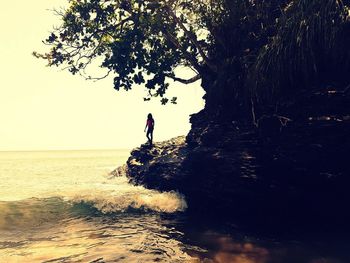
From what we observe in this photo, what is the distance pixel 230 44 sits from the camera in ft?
42.2

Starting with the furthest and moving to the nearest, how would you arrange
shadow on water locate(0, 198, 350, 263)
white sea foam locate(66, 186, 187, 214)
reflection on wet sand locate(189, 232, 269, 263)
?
white sea foam locate(66, 186, 187, 214) → shadow on water locate(0, 198, 350, 263) → reflection on wet sand locate(189, 232, 269, 263)

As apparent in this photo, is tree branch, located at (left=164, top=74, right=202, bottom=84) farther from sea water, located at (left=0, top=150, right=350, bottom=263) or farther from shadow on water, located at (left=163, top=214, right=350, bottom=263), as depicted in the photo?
shadow on water, located at (left=163, top=214, right=350, bottom=263)

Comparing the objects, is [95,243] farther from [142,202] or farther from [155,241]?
[142,202]

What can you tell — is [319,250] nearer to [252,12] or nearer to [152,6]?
[252,12]

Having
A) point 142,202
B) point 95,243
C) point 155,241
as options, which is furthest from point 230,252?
A: point 142,202

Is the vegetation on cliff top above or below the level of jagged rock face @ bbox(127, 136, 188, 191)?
above

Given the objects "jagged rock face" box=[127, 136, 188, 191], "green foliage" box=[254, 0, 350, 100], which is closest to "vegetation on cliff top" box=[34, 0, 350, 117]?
"green foliage" box=[254, 0, 350, 100]

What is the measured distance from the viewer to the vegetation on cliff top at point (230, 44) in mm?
9031

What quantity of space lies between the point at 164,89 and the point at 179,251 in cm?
1240

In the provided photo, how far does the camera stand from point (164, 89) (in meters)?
19.0

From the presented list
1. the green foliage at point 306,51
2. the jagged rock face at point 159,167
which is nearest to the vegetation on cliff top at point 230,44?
the green foliage at point 306,51

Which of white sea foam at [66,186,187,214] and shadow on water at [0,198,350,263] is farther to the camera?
white sea foam at [66,186,187,214]

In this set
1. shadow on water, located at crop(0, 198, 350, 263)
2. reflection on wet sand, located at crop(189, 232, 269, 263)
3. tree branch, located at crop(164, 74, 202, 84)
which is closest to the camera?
reflection on wet sand, located at crop(189, 232, 269, 263)

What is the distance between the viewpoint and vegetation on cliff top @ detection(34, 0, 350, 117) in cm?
903
